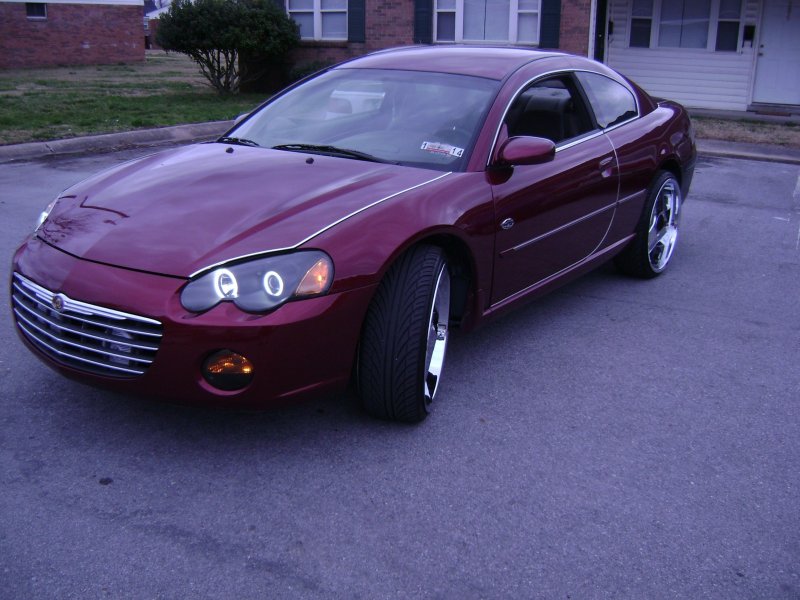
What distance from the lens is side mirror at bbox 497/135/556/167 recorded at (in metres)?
4.12

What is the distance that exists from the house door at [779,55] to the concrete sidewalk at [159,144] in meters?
4.56

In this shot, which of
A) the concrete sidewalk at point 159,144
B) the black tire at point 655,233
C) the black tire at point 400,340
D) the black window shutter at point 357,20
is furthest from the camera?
the black window shutter at point 357,20

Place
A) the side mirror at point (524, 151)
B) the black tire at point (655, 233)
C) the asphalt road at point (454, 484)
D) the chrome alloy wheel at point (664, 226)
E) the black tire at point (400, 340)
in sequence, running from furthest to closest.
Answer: the chrome alloy wheel at point (664, 226), the black tire at point (655, 233), the side mirror at point (524, 151), the black tire at point (400, 340), the asphalt road at point (454, 484)

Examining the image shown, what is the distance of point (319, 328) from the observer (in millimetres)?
3281

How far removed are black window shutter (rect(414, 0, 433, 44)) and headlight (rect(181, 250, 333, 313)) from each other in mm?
14897

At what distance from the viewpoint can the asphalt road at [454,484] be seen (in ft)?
9.21

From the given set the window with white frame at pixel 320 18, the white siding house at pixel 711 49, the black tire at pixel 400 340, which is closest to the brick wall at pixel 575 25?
the white siding house at pixel 711 49

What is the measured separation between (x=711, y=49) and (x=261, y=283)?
1569 centimetres

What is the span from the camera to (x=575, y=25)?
15.9 m

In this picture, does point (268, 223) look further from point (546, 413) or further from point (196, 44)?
point (196, 44)

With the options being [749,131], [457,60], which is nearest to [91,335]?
[457,60]

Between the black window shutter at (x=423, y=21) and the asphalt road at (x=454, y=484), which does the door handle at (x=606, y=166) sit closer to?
the asphalt road at (x=454, y=484)

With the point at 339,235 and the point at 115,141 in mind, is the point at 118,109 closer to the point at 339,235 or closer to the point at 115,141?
the point at 115,141

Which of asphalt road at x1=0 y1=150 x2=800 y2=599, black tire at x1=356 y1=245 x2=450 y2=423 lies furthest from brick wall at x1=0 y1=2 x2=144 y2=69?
black tire at x1=356 y1=245 x2=450 y2=423
